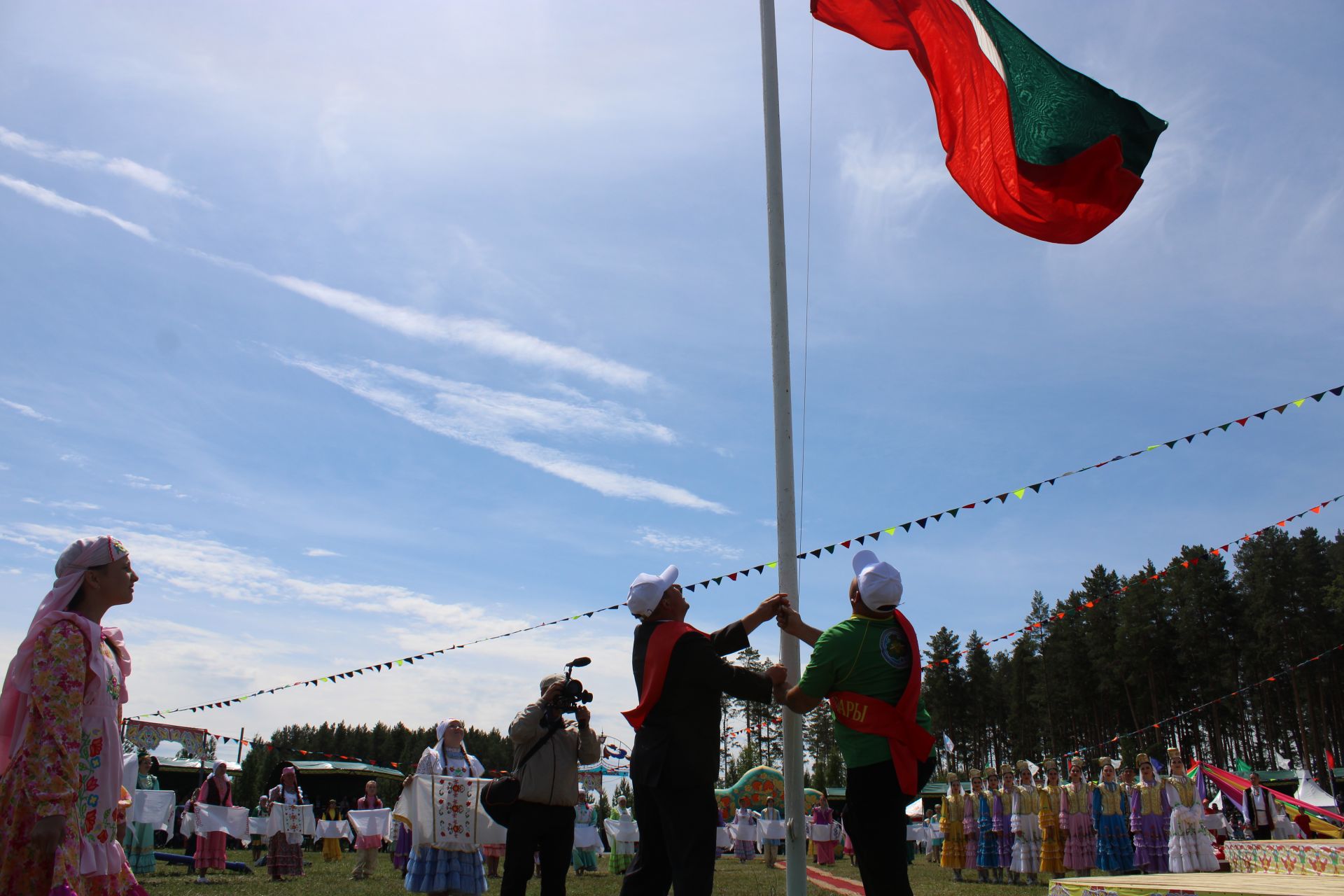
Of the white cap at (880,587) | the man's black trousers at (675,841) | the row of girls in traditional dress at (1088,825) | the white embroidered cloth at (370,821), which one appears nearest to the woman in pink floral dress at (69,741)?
the man's black trousers at (675,841)

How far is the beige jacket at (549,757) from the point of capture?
19.9 feet

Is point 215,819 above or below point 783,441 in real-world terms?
below

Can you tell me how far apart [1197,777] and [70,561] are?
25.4 meters

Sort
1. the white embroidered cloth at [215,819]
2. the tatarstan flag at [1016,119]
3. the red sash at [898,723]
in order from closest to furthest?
the red sash at [898,723]
the tatarstan flag at [1016,119]
the white embroidered cloth at [215,819]

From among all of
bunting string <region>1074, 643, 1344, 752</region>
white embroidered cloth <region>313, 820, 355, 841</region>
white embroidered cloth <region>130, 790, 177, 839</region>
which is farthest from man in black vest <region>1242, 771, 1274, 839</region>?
white embroidered cloth <region>130, 790, 177, 839</region>

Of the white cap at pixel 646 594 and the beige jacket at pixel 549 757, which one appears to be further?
the beige jacket at pixel 549 757

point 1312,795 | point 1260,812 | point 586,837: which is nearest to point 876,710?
point 586,837

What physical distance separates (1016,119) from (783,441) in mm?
3110

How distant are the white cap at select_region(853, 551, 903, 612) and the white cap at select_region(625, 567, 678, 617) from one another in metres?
1.04

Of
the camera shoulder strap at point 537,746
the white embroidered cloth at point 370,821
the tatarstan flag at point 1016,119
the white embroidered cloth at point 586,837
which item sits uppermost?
the tatarstan flag at point 1016,119

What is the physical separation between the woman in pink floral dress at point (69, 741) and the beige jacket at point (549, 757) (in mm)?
2795

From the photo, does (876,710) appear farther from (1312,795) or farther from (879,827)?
(1312,795)

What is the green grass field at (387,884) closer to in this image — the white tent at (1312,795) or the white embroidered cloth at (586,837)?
the white embroidered cloth at (586,837)

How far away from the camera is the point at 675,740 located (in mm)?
4461
